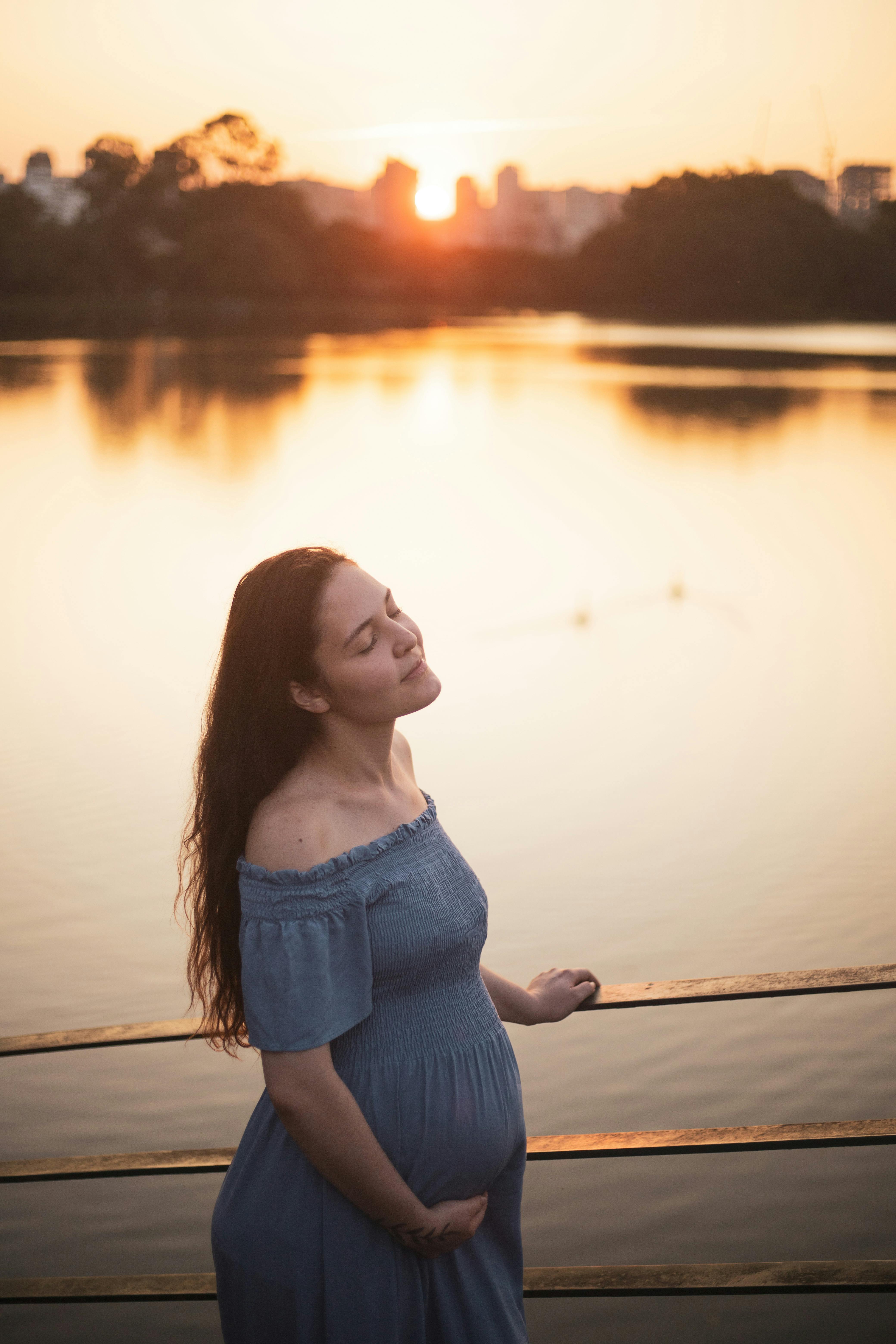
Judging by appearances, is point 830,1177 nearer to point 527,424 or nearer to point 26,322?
point 527,424

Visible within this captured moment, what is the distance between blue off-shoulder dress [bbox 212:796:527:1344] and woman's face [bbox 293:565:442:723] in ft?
0.51

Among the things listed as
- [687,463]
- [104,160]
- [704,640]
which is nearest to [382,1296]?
[704,640]

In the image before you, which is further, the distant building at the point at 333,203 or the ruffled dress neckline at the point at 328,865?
the distant building at the point at 333,203

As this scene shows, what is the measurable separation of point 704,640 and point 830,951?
12202mm

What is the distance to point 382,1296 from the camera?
5.27ft

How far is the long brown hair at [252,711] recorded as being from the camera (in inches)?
62.9

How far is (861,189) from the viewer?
134 ft

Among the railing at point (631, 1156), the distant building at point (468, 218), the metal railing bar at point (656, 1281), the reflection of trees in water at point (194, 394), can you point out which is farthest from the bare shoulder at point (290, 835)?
the distant building at point (468, 218)

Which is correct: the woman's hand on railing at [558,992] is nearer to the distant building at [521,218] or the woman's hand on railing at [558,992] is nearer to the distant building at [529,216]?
the distant building at [529,216]

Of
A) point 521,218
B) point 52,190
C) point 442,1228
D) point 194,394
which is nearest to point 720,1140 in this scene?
point 442,1228

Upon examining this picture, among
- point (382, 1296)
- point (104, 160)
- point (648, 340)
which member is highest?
point (104, 160)

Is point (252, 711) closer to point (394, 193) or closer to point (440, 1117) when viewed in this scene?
point (440, 1117)

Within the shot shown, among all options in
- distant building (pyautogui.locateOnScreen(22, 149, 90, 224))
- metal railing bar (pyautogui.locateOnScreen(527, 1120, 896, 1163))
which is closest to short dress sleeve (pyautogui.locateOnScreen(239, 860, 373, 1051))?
metal railing bar (pyautogui.locateOnScreen(527, 1120, 896, 1163))

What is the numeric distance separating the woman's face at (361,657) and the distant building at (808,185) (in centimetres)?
4325
